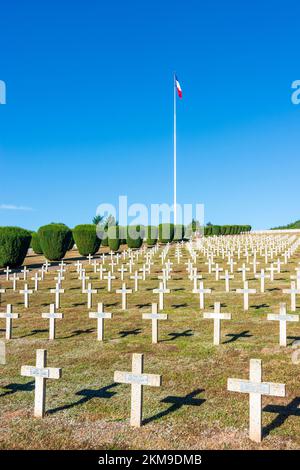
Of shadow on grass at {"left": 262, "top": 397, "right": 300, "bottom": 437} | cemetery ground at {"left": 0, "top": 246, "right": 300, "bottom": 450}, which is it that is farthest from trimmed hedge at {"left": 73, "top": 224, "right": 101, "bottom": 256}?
shadow on grass at {"left": 262, "top": 397, "right": 300, "bottom": 437}

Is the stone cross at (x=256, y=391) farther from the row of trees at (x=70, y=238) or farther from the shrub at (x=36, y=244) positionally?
the shrub at (x=36, y=244)

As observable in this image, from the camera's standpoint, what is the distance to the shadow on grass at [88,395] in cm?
542

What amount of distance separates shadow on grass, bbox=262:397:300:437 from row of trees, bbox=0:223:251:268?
2211cm

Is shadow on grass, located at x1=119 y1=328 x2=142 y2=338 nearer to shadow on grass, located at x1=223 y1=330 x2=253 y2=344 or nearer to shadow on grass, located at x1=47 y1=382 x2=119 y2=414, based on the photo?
shadow on grass, located at x1=223 y1=330 x2=253 y2=344

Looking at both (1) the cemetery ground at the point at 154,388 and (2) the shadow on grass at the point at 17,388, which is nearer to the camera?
(1) the cemetery ground at the point at 154,388

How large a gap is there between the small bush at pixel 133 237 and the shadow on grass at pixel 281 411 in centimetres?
3716

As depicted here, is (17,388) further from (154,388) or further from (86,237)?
(86,237)

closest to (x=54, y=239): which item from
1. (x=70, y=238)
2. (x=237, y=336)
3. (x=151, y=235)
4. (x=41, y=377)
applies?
(x=70, y=238)

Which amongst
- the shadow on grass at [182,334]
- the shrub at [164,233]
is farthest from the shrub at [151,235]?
the shadow on grass at [182,334]

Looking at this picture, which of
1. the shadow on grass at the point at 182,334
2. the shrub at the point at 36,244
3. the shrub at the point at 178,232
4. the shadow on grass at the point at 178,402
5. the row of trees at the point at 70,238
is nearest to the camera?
the shadow on grass at the point at 178,402

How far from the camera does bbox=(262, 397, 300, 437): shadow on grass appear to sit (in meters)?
4.69

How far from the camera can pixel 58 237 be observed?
30516mm
